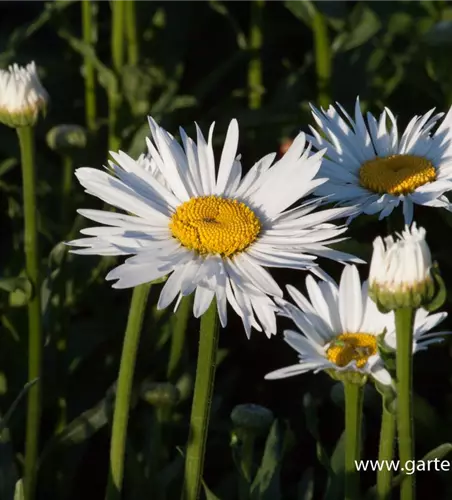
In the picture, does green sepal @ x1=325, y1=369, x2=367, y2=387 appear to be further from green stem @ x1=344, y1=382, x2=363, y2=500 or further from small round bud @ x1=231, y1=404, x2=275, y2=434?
small round bud @ x1=231, y1=404, x2=275, y2=434

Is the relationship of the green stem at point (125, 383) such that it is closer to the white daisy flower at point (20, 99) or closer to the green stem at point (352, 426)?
the green stem at point (352, 426)

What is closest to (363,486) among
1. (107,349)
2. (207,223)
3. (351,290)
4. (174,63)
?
(107,349)

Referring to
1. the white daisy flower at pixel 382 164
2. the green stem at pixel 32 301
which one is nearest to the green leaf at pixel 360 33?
the white daisy flower at pixel 382 164

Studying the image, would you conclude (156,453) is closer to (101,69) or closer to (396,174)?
(396,174)

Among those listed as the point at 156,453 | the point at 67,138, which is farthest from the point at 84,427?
the point at 67,138

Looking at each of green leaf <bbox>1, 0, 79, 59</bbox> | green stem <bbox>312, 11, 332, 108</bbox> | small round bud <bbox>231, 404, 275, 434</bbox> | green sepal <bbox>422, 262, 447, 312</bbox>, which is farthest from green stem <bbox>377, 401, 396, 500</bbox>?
green leaf <bbox>1, 0, 79, 59</bbox>

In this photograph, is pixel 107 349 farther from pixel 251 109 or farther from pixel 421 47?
pixel 421 47
